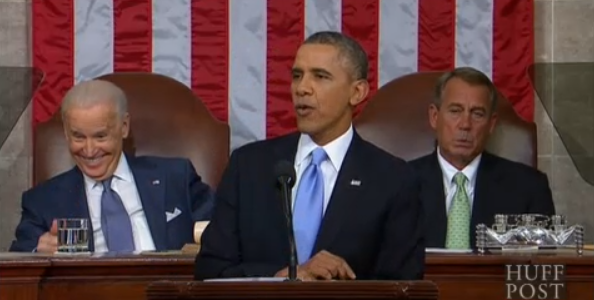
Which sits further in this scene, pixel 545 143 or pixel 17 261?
pixel 545 143

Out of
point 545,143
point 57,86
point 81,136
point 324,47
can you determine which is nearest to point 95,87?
point 81,136

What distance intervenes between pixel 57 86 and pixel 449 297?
2.65 m

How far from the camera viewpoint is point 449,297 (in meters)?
5.05

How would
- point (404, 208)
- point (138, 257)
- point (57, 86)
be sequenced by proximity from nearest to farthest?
point (404, 208) < point (138, 257) < point (57, 86)

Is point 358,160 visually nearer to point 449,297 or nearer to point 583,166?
point 449,297

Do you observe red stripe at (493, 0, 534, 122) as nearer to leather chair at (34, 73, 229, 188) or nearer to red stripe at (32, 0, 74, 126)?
leather chair at (34, 73, 229, 188)

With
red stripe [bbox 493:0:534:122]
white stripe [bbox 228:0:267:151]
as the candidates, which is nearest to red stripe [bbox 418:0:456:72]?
red stripe [bbox 493:0:534:122]

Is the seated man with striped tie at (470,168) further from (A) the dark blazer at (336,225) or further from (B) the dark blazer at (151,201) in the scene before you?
(A) the dark blazer at (336,225)

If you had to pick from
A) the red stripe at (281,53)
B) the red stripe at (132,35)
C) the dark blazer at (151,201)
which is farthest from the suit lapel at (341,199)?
the red stripe at (132,35)

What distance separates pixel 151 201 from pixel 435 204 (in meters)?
1.11

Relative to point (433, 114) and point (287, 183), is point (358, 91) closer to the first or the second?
point (287, 183)

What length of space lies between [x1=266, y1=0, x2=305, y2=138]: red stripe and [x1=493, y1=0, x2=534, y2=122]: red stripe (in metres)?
0.90

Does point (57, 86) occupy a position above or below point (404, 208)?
above

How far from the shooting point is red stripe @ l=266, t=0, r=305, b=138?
7176 millimetres
